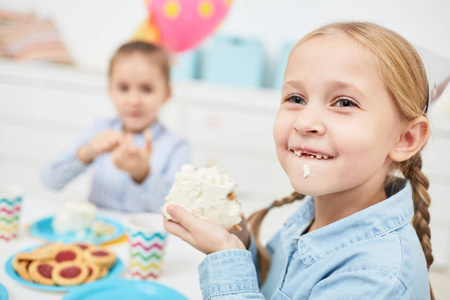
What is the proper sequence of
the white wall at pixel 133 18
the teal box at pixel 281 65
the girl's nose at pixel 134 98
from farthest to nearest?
the white wall at pixel 133 18, the teal box at pixel 281 65, the girl's nose at pixel 134 98

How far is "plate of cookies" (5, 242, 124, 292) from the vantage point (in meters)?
0.86

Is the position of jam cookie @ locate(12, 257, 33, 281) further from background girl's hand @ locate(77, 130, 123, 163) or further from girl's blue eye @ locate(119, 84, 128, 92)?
girl's blue eye @ locate(119, 84, 128, 92)

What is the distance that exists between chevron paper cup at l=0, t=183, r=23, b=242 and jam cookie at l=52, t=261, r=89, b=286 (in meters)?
0.23

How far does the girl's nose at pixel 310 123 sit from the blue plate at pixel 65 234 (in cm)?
63

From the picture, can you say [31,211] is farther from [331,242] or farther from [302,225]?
[331,242]

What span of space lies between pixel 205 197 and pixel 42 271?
37cm

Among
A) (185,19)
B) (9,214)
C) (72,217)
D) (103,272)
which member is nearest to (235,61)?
(185,19)

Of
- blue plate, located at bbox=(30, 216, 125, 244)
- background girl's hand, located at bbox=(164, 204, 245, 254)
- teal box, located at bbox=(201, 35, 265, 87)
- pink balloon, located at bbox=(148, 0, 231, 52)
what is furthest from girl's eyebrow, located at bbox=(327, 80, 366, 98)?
pink balloon, located at bbox=(148, 0, 231, 52)

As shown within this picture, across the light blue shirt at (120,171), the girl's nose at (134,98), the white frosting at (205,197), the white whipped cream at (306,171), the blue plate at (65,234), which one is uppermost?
the white whipped cream at (306,171)

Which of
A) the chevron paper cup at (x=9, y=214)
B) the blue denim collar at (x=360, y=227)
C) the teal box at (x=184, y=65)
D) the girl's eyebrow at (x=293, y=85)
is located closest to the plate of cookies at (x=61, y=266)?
the chevron paper cup at (x=9, y=214)

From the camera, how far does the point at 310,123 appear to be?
71cm

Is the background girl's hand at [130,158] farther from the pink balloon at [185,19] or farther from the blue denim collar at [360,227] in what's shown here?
the pink balloon at [185,19]

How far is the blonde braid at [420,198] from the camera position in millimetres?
829

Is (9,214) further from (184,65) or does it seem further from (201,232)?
(184,65)
